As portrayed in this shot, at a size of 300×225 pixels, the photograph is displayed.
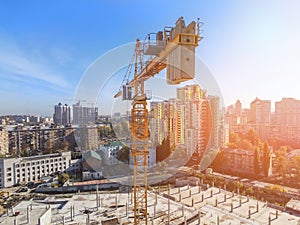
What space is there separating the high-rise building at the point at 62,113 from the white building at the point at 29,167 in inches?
412

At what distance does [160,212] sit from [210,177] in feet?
12.4

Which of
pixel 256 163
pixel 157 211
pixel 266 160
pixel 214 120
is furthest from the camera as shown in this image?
pixel 214 120

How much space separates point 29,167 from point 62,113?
1189cm

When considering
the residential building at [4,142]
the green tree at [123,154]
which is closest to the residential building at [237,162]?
the green tree at [123,154]

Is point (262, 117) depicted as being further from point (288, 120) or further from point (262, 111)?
point (288, 120)

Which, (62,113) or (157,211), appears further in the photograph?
(62,113)

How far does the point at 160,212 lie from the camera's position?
417cm

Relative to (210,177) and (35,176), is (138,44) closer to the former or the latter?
(210,177)

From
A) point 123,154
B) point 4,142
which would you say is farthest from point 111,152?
point 4,142

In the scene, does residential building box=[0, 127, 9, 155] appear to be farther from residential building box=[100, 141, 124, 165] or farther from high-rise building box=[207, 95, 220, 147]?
high-rise building box=[207, 95, 220, 147]

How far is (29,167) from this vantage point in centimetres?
816

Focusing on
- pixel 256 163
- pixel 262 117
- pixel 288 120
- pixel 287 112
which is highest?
pixel 287 112

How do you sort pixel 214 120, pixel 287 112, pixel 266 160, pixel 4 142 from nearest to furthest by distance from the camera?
1. pixel 266 160
2. pixel 214 120
3. pixel 4 142
4. pixel 287 112

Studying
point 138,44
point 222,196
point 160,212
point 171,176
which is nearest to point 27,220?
point 160,212
